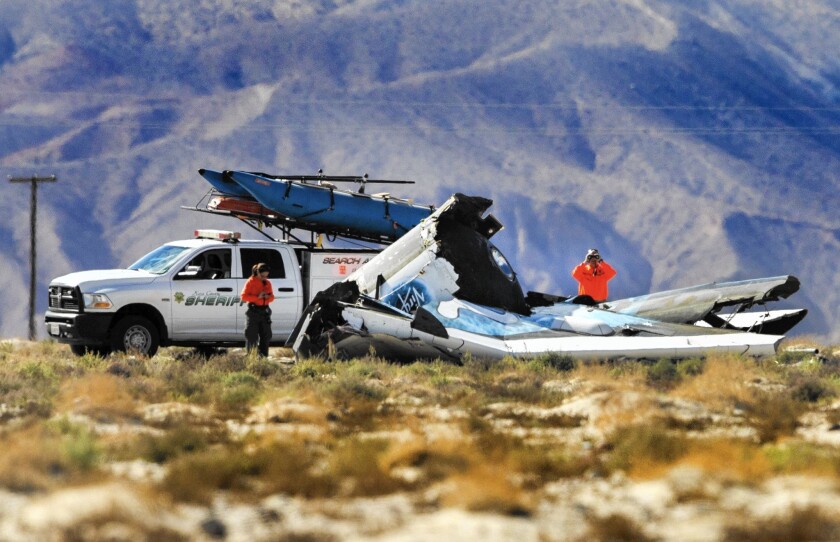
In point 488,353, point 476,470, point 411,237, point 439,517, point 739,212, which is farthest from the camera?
point 739,212

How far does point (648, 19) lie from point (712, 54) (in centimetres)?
941

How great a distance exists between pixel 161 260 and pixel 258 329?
2209mm

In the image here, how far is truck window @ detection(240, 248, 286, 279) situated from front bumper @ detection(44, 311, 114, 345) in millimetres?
2118

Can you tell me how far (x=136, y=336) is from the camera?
2033cm

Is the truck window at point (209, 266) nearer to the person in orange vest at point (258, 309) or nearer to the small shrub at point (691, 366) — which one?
the person in orange vest at point (258, 309)

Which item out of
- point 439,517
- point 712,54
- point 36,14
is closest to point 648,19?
point 712,54

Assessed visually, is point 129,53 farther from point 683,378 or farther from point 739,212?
point 683,378

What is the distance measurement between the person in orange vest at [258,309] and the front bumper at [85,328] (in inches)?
78.3

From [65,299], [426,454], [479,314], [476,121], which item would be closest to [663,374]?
[479,314]

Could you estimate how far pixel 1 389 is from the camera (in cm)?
1576

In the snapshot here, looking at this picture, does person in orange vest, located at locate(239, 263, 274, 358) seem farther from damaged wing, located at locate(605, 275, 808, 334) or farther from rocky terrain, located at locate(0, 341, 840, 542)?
damaged wing, located at locate(605, 275, 808, 334)

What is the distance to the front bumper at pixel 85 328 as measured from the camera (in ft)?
65.2

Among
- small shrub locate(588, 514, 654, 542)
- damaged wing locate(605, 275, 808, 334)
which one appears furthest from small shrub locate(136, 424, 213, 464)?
damaged wing locate(605, 275, 808, 334)

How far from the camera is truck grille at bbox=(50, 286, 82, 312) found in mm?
20047
